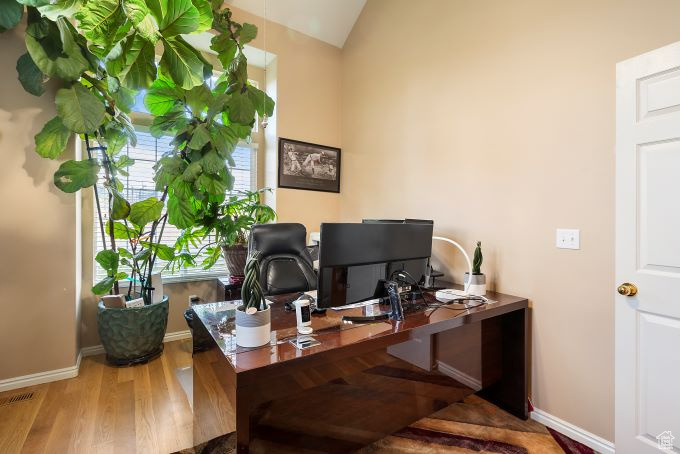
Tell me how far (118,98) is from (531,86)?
9.05 ft

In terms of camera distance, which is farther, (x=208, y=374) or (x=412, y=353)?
(x=412, y=353)

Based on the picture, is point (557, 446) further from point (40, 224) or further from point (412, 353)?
point (40, 224)

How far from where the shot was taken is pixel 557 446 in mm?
1760

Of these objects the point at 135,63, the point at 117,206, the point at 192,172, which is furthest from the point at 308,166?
the point at 135,63

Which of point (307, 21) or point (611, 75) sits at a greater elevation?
point (307, 21)

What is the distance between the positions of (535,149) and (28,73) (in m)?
3.29

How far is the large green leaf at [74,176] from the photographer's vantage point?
2115 mm

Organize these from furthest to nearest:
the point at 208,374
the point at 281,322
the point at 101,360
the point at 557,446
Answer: the point at 101,360 < the point at 557,446 < the point at 281,322 < the point at 208,374

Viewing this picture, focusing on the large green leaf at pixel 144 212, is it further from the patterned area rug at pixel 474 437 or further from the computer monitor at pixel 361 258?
the computer monitor at pixel 361 258

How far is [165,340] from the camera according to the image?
3.15 meters

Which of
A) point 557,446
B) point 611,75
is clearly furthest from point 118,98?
point 557,446

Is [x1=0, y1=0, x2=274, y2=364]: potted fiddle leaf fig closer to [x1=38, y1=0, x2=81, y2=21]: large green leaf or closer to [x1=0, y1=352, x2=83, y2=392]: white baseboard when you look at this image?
[x1=38, y1=0, x2=81, y2=21]: large green leaf

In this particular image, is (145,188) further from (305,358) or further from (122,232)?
(305,358)

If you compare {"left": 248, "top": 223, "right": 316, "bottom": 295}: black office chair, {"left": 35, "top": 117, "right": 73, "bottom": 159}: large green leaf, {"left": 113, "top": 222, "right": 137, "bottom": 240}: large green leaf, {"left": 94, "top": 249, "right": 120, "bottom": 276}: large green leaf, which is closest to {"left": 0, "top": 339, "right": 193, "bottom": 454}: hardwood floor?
{"left": 94, "top": 249, "right": 120, "bottom": 276}: large green leaf
